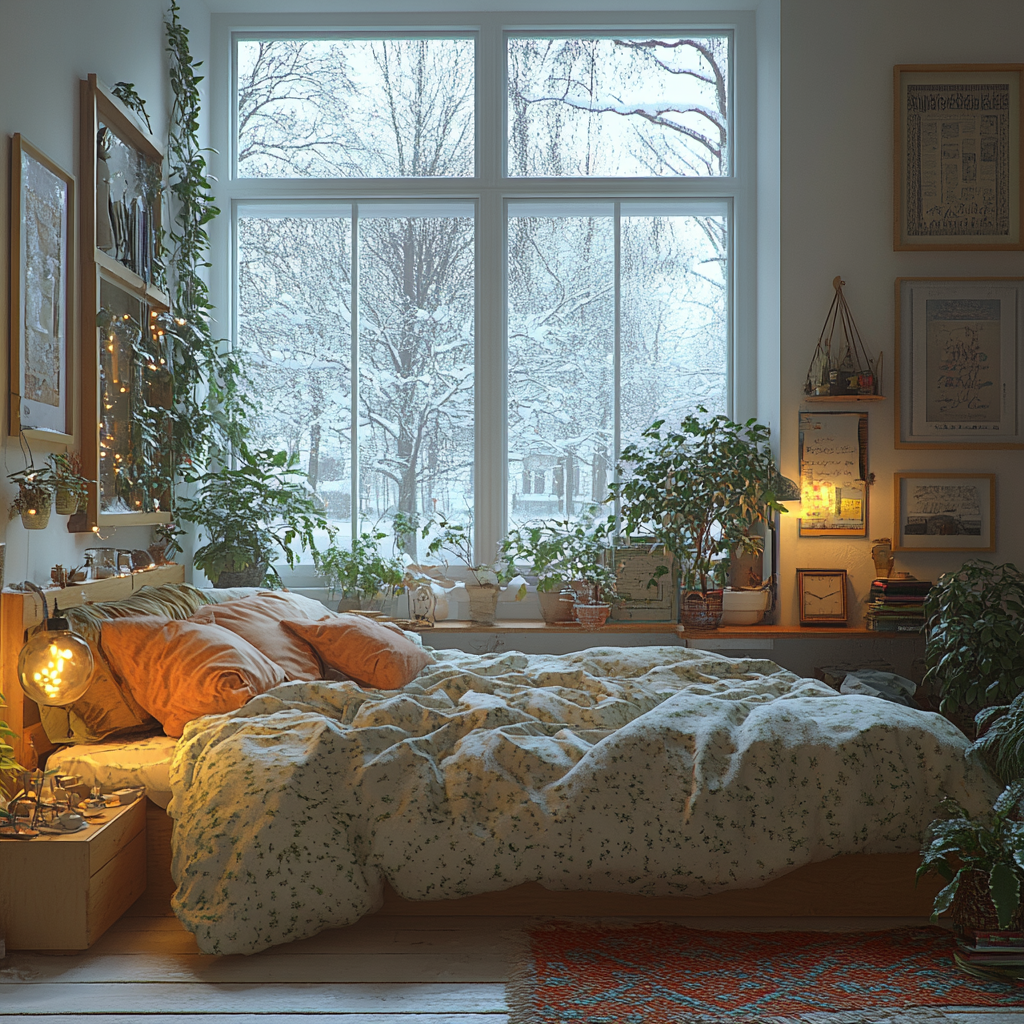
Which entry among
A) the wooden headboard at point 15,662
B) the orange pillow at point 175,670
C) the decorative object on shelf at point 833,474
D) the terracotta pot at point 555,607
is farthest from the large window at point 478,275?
the wooden headboard at point 15,662

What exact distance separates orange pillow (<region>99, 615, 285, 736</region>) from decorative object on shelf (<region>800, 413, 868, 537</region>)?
108 inches

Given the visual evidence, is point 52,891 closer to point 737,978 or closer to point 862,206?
point 737,978

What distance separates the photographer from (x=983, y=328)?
4.38 meters

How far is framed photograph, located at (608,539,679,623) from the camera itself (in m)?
4.63

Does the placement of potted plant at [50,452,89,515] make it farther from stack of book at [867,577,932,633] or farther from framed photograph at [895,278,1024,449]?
framed photograph at [895,278,1024,449]

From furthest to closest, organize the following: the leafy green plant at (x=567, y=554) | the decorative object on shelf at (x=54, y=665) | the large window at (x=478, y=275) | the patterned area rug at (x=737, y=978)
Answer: the large window at (x=478, y=275)
the leafy green plant at (x=567, y=554)
the decorative object on shelf at (x=54, y=665)
the patterned area rug at (x=737, y=978)

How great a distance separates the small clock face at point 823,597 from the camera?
4383mm

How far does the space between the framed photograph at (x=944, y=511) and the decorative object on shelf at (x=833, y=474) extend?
0.62 feet

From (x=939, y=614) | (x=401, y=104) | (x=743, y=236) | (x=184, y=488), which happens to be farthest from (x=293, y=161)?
(x=939, y=614)

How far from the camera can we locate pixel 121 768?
2557 millimetres

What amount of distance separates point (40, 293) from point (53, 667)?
47.8 inches

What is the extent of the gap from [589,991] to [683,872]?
→ 0.38m

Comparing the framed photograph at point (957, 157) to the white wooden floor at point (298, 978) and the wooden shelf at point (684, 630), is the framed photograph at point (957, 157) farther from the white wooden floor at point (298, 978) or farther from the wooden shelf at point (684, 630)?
the white wooden floor at point (298, 978)

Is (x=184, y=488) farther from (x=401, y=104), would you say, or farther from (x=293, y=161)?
(x=401, y=104)
